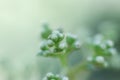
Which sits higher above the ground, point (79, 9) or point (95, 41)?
point (79, 9)

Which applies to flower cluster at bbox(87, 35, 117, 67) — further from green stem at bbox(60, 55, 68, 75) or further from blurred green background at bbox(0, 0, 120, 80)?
blurred green background at bbox(0, 0, 120, 80)

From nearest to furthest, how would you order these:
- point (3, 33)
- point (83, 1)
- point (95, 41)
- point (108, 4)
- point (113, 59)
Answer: point (95, 41) → point (113, 59) → point (3, 33) → point (108, 4) → point (83, 1)

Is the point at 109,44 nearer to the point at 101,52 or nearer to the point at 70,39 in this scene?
the point at 101,52

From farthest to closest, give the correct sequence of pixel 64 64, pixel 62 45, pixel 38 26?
1. pixel 38 26
2. pixel 64 64
3. pixel 62 45

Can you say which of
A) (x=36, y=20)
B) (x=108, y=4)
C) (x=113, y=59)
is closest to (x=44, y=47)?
(x=113, y=59)

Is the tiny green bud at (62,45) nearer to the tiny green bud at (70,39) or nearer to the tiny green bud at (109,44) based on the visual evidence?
the tiny green bud at (70,39)

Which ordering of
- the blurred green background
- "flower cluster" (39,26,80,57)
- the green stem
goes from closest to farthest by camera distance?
"flower cluster" (39,26,80,57)
the green stem
the blurred green background

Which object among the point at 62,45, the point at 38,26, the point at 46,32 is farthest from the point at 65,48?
the point at 38,26

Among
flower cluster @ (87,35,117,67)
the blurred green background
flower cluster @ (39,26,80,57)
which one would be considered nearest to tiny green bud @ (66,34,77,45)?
flower cluster @ (39,26,80,57)

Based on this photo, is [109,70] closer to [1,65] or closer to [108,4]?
[1,65]
